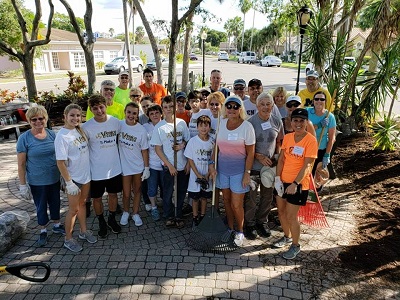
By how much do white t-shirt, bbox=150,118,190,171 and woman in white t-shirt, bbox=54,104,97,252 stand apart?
92 centimetres

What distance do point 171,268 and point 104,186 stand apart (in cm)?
140

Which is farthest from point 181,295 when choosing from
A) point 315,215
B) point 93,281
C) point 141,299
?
point 315,215

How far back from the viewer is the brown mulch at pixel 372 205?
3.65 metres

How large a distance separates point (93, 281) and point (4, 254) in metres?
1.40

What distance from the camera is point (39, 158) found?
145 inches

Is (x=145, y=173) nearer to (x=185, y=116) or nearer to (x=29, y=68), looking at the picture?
(x=185, y=116)

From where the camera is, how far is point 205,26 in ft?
43.4

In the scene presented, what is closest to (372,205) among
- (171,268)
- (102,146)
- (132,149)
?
(171,268)

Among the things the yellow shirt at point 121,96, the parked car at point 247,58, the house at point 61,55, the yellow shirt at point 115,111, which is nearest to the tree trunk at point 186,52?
the yellow shirt at point 121,96

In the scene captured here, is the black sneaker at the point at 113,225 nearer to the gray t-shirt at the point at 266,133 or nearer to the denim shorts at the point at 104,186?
the denim shorts at the point at 104,186

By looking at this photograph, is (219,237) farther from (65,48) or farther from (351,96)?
(65,48)

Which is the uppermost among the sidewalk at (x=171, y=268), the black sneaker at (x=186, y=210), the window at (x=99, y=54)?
the window at (x=99, y=54)

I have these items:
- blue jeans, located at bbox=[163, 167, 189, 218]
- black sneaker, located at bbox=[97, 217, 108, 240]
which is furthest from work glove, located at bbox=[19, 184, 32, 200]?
blue jeans, located at bbox=[163, 167, 189, 218]

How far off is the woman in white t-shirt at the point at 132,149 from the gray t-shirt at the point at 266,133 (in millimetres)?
1505
